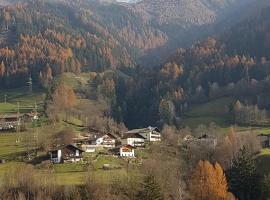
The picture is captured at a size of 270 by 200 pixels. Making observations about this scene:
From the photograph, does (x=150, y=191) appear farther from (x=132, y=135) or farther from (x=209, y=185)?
(x=132, y=135)

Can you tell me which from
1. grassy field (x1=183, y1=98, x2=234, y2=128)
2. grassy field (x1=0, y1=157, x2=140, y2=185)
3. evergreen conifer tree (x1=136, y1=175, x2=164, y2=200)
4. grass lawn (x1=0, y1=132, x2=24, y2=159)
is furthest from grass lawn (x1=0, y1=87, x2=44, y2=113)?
evergreen conifer tree (x1=136, y1=175, x2=164, y2=200)

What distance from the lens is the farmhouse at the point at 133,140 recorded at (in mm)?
123194

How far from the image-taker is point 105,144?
11869 cm

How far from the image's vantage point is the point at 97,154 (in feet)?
345

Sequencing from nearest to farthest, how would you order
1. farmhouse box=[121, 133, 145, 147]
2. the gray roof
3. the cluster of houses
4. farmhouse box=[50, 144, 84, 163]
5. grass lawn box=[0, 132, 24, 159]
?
farmhouse box=[50, 144, 84, 163], the cluster of houses, grass lawn box=[0, 132, 24, 159], farmhouse box=[121, 133, 145, 147], the gray roof

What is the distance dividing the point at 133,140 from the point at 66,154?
89.8 feet

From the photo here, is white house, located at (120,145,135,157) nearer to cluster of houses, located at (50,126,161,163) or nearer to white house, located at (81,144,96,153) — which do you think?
cluster of houses, located at (50,126,161,163)

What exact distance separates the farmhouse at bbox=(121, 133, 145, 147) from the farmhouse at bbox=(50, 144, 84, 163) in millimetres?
21465

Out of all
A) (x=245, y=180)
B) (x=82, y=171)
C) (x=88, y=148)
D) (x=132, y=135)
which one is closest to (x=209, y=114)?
(x=132, y=135)

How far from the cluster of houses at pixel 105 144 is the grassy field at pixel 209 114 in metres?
27.9

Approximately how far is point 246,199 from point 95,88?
122 meters

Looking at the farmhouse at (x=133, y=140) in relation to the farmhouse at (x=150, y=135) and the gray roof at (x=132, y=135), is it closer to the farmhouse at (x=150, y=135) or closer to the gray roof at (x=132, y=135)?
the gray roof at (x=132, y=135)

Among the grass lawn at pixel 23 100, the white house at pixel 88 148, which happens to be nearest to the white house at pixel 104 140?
the white house at pixel 88 148

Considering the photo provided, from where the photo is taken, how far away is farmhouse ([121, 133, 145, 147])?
12319 cm
